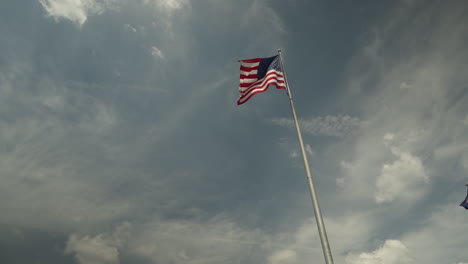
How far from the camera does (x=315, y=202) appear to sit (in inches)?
599

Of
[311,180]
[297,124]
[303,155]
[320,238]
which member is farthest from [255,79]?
→ [320,238]

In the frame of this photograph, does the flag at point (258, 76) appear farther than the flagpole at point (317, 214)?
Yes

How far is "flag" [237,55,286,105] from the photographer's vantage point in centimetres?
2123

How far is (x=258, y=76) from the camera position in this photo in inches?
898

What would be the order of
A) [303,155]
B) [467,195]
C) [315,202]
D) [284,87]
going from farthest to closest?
1. [467,195]
2. [284,87]
3. [303,155]
4. [315,202]

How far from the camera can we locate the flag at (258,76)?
69.7ft

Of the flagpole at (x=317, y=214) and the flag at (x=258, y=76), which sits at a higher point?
the flag at (x=258, y=76)

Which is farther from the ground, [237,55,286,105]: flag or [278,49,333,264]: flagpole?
[237,55,286,105]: flag

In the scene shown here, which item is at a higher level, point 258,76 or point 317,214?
point 258,76

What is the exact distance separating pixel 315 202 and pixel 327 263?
10.3ft

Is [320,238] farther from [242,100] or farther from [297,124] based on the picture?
[242,100]

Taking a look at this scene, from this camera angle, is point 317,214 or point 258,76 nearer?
point 317,214

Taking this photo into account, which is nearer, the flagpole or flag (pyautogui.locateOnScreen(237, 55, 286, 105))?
the flagpole

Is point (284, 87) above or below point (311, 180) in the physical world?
above
